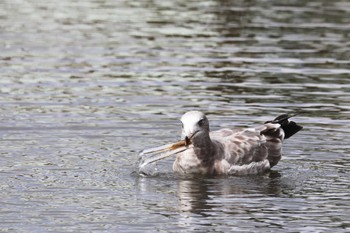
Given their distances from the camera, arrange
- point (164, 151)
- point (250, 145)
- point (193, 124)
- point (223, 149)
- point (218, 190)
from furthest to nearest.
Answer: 1. point (250, 145)
2. point (223, 149)
3. point (164, 151)
4. point (193, 124)
5. point (218, 190)

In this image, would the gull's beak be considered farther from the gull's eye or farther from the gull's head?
the gull's eye

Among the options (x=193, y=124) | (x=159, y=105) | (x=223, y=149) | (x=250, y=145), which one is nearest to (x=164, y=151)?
(x=193, y=124)

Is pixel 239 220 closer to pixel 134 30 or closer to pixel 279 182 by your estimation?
pixel 279 182

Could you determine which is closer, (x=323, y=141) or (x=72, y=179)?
(x=72, y=179)

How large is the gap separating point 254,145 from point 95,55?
10744 millimetres

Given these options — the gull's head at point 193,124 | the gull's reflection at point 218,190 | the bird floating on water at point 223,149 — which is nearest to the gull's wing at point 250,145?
the bird floating on water at point 223,149

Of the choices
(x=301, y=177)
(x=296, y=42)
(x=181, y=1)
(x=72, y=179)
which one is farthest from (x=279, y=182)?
(x=181, y=1)

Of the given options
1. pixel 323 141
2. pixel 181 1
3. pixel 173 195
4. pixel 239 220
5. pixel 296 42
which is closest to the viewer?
pixel 239 220

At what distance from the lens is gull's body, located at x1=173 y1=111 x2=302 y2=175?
50.8 ft

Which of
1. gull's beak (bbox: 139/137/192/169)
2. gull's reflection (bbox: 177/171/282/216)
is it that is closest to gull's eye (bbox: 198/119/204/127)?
gull's beak (bbox: 139/137/192/169)

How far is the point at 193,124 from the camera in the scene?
15.4 meters

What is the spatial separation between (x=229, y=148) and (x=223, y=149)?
0.10 metres

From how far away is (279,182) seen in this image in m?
15.4

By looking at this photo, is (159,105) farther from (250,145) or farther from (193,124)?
(193,124)
